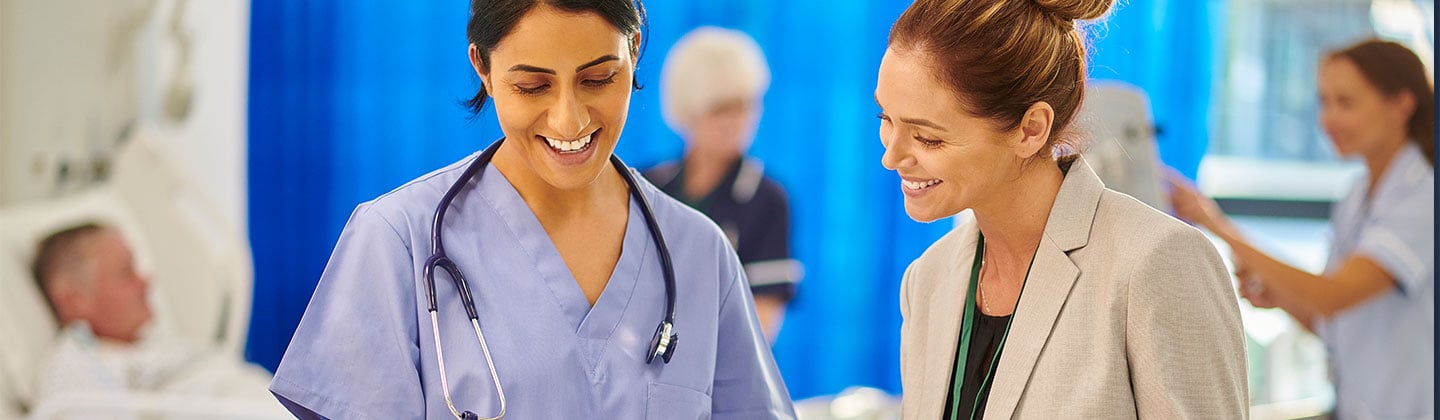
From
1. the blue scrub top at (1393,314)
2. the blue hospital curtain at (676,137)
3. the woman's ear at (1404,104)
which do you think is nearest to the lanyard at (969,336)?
the blue hospital curtain at (676,137)

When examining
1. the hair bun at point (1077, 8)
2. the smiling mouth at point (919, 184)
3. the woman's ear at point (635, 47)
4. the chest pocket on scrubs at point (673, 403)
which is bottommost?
the chest pocket on scrubs at point (673, 403)

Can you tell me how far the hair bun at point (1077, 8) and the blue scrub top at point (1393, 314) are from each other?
2013 mm

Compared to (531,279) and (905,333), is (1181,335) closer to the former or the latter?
(905,333)

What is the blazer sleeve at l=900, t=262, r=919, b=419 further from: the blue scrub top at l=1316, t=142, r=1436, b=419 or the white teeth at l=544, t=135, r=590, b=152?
the blue scrub top at l=1316, t=142, r=1436, b=419

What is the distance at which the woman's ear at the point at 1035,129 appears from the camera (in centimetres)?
125

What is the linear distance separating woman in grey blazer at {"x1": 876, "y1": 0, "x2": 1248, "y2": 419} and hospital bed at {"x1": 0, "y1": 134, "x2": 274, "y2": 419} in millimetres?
2403

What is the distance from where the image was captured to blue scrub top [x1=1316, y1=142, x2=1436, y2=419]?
2912 mm

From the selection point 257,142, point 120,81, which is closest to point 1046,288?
point 257,142

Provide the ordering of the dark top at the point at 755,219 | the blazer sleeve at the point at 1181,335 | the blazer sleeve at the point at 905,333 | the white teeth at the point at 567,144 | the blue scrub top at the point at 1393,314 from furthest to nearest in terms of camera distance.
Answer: the dark top at the point at 755,219 → the blue scrub top at the point at 1393,314 → the blazer sleeve at the point at 905,333 → the white teeth at the point at 567,144 → the blazer sleeve at the point at 1181,335

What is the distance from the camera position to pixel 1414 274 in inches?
113

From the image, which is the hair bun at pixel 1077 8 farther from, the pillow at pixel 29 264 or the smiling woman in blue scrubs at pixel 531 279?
the pillow at pixel 29 264

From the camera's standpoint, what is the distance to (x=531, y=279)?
132 cm

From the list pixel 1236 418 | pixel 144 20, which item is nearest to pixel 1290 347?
pixel 1236 418

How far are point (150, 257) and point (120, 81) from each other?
468mm
